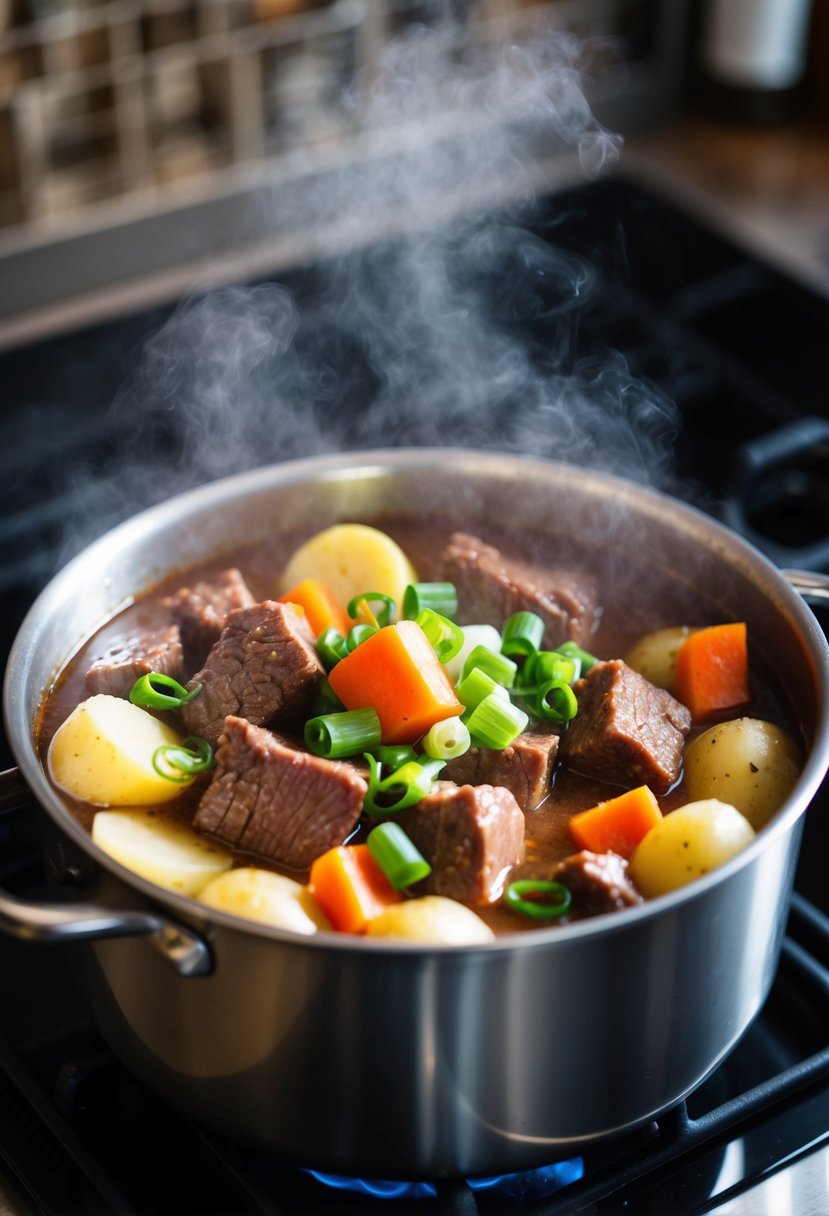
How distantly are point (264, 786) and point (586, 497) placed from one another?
826 millimetres

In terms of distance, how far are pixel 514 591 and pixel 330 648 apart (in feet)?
1.08

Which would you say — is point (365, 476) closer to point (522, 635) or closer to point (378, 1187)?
point (522, 635)

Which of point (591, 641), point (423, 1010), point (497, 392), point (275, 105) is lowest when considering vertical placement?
point (497, 392)

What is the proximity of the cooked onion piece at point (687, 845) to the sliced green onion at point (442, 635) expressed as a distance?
0.42 m

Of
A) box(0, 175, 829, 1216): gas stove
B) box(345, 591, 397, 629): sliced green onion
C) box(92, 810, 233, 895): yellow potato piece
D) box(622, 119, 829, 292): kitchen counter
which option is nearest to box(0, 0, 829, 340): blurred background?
box(622, 119, 829, 292): kitchen counter

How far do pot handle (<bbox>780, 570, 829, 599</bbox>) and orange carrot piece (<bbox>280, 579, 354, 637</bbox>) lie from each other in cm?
66

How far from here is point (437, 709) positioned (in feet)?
6.33

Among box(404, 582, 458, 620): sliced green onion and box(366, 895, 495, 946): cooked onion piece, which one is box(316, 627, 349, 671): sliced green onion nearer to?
box(404, 582, 458, 620): sliced green onion

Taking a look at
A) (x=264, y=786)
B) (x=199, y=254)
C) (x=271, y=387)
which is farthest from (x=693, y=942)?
(x=199, y=254)

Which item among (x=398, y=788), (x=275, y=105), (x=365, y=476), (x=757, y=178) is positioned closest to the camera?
(x=398, y=788)

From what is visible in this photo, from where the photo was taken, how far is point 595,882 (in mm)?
1690

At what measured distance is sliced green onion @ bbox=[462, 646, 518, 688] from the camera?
6.67 feet

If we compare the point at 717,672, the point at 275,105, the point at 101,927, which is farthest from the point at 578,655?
the point at 275,105

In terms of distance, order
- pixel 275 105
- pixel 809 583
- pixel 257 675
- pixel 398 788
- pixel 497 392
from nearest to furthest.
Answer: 1. pixel 398 788
2. pixel 257 675
3. pixel 809 583
4. pixel 497 392
5. pixel 275 105
